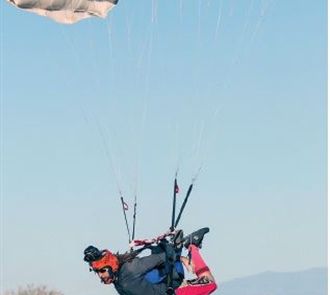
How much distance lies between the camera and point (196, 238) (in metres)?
16.8

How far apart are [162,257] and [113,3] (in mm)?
5552

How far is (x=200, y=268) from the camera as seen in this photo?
16.8 m

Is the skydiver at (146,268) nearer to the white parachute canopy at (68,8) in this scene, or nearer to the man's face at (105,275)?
the man's face at (105,275)

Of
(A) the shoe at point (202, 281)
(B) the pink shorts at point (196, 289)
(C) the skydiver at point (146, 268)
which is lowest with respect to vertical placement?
(B) the pink shorts at point (196, 289)

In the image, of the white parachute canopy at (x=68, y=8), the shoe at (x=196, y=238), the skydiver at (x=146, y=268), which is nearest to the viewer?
the skydiver at (x=146, y=268)

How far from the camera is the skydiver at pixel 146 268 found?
54.0 ft

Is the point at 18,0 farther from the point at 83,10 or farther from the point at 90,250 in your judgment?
the point at 90,250

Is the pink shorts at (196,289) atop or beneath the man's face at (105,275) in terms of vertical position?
beneath

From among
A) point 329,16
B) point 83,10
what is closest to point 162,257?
point 83,10

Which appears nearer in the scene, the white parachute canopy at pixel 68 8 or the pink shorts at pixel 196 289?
the pink shorts at pixel 196 289

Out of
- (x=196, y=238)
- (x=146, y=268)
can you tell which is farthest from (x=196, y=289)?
(x=146, y=268)

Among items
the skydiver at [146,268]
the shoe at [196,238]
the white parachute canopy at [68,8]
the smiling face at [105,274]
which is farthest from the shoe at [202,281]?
the white parachute canopy at [68,8]

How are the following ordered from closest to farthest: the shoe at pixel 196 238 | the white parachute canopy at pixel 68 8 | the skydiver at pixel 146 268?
1. the skydiver at pixel 146 268
2. the shoe at pixel 196 238
3. the white parachute canopy at pixel 68 8

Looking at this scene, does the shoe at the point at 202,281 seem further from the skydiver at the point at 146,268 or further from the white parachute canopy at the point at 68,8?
the white parachute canopy at the point at 68,8
